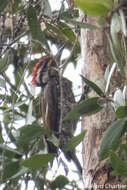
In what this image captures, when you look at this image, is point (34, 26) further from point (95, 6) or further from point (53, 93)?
point (53, 93)

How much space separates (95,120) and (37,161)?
1.73ft

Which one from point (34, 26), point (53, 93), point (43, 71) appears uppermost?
point (34, 26)

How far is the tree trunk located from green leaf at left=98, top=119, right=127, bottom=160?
1.07 ft

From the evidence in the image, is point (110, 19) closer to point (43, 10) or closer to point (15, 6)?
point (43, 10)

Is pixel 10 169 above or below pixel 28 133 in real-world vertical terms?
below

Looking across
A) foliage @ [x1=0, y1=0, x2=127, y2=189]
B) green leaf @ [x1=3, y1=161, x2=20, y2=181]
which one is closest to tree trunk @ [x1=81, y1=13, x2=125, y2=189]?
foliage @ [x1=0, y1=0, x2=127, y2=189]

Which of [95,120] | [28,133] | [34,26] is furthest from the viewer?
[95,120]

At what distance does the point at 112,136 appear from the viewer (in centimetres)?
137

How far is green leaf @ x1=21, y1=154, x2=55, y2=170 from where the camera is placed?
145cm

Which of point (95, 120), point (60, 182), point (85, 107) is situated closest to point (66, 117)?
point (85, 107)

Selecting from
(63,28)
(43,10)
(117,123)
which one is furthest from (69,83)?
(117,123)

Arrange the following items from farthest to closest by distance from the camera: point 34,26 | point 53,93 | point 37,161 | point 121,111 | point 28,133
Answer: point 53,93, point 34,26, point 28,133, point 37,161, point 121,111

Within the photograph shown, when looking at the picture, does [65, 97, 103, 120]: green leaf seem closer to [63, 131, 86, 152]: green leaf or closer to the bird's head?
[63, 131, 86, 152]: green leaf

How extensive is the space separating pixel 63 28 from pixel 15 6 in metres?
0.26
